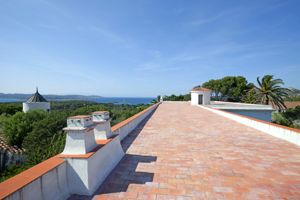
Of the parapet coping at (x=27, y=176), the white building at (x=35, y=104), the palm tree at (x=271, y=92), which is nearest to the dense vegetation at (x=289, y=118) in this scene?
the palm tree at (x=271, y=92)

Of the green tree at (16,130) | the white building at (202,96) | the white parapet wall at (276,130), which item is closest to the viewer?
the white parapet wall at (276,130)

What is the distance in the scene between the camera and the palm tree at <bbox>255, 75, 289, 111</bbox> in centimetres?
1889

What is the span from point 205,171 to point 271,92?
20.8 meters

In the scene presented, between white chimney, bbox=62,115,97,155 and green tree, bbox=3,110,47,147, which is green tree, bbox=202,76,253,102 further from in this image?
white chimney, bbox=62,115,97,155

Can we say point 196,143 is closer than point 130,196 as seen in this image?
No

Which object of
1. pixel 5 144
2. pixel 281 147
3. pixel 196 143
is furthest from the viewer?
pixel 5 144

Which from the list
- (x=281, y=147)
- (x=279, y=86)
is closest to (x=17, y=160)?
(x=281, y=147)

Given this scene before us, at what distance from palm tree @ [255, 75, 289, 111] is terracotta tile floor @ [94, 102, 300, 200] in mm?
16668

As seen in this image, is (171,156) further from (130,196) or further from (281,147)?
(281,147)

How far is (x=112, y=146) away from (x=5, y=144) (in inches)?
558

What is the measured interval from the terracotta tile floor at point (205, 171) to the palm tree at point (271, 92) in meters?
16.7

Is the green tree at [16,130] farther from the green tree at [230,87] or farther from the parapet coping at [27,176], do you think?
the green tree at [230,87]

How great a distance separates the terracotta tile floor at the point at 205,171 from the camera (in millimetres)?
2574

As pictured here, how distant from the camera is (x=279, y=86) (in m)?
20.0
